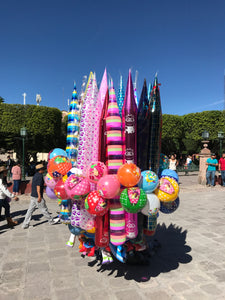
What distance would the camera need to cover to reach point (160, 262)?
3.76 metres

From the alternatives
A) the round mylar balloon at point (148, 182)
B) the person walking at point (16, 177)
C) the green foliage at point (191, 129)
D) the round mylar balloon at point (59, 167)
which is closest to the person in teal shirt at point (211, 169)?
the person walking at point (16, 177)

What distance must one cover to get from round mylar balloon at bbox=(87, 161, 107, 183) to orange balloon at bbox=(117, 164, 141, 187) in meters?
0.26

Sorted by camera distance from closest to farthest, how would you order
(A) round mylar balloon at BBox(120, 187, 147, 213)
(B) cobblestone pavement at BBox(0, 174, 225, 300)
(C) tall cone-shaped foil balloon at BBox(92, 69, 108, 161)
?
(A) round mylar balloon at BBox(120, 187, 147, 213) → (B) cobblestone pavement at BBox(0, 174, 225, 300) → (C) tall cone-shaped foil balloon at BBox(92, 69, 108, 161)

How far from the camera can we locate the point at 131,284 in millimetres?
3068

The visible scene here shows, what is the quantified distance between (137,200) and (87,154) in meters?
1.00

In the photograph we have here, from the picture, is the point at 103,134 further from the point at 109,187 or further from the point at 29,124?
the point at 29,124

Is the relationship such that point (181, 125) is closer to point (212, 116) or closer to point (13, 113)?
point (212, 116)

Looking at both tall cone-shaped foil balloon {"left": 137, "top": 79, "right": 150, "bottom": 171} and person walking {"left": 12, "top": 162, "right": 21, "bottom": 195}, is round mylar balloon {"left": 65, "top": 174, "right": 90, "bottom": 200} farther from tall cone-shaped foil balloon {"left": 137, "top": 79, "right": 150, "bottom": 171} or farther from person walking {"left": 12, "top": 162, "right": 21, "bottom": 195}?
person walking {"left": 12, "top": 162, "right": 21, "bottom": 195}

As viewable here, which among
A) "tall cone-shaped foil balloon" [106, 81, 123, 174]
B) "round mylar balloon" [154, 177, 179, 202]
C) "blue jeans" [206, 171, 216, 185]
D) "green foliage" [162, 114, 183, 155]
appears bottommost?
"blue jeans" [206, 171, 216, 185]

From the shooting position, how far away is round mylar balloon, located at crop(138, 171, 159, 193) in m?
2.69

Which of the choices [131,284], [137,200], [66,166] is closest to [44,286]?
[131,284]

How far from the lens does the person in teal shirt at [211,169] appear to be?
461 inches

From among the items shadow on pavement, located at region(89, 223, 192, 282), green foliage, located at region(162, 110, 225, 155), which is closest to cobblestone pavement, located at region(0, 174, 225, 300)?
shadow on pavement, located at region(89, 223, 192, 282)

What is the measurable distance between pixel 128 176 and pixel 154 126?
3.02ft
